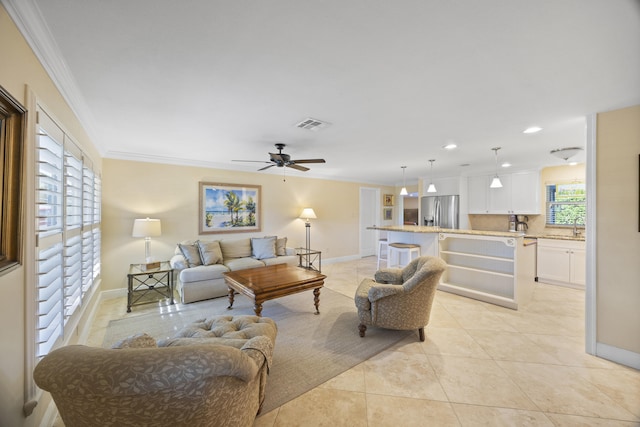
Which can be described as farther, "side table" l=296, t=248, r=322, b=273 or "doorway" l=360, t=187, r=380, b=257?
"doorway" l=360, t=187, r=380, b=257

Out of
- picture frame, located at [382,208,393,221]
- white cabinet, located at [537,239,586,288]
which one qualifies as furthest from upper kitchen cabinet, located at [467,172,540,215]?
picture frame, located at [382,208,393,221]

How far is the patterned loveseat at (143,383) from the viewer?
0.87m

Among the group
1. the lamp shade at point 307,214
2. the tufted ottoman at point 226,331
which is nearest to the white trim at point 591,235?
the tufted ottoman at point 226,331

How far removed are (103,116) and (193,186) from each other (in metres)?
2.19

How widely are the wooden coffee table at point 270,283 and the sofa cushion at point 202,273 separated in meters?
0.53

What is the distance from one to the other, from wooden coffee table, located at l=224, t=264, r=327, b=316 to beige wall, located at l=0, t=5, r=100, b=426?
1.68 m

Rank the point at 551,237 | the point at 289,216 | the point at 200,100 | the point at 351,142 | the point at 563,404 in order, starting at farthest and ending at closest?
1. the point at 289,216
2. the point at 551,237
3. the point at 351,142
4. the point at 200,100
5. the point at 563,404

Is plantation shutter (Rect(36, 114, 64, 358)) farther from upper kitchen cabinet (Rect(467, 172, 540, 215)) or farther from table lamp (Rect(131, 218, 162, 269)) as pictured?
upper kitchen cabinet (Rect(467, 172, 540, 215))

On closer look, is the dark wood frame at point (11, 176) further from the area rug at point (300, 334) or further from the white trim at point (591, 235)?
the white trim at point (591, 235)

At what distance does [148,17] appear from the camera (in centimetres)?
126

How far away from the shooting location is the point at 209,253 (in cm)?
414

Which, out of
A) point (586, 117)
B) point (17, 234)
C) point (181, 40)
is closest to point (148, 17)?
point (181, 40)

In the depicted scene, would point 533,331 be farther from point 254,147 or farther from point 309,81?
point 254,147

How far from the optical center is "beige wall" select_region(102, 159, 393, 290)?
3959mm
